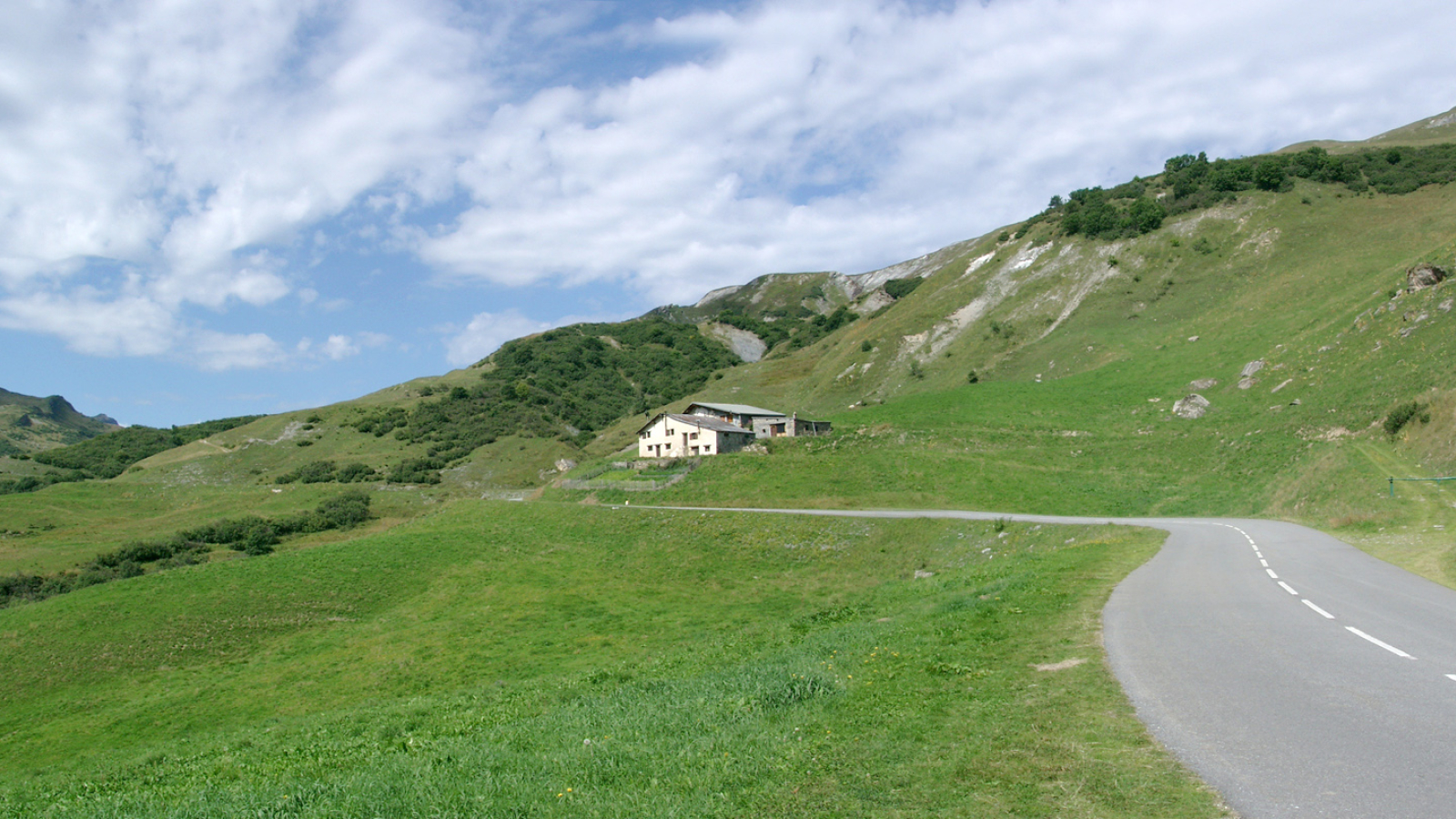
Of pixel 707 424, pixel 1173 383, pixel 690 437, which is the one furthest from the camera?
pixel 690 437

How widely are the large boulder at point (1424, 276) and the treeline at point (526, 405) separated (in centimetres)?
10287

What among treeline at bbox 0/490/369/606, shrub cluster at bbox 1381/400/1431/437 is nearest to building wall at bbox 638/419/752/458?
treeline at bbox 0/490/369/606

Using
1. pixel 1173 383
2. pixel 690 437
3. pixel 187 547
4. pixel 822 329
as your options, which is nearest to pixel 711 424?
pixel 690 437

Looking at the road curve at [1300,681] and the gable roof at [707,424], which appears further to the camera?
the gable roof at [707,424]

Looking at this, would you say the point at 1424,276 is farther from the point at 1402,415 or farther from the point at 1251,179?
the point at 1251,179

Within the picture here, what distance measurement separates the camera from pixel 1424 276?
170ft

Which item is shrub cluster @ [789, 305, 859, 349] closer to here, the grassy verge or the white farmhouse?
the white farmhouse

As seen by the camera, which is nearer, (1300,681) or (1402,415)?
(1300,681)

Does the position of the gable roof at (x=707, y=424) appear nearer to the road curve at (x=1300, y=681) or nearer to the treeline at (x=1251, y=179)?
the road curve at (x=1300, y=681)

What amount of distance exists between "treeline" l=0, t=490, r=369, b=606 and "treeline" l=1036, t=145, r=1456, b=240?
106101 mm

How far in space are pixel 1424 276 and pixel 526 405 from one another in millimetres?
134220

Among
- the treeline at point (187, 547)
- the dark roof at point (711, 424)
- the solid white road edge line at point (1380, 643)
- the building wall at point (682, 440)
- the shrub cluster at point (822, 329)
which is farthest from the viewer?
the shrub cluster at point (822, 329)

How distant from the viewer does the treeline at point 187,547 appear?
153 feet

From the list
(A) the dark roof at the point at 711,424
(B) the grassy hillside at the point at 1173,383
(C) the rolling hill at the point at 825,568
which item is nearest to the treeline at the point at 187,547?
(C) the rolling hill at the point at 825,568
